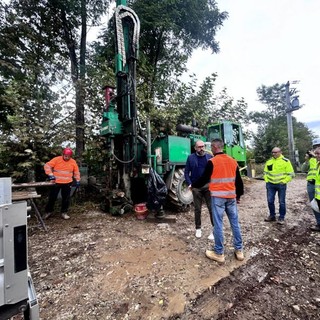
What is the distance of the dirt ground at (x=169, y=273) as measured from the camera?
6.26 feet

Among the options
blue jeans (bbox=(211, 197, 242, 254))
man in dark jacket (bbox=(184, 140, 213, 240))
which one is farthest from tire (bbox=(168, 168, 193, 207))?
blue jeans (bbox=(211, 197, 242, 254))

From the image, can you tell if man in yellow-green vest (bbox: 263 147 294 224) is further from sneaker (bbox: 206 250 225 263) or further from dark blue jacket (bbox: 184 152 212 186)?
sneaker (bbox: 206 250 225 263)

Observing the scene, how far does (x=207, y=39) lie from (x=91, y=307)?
1324 cm

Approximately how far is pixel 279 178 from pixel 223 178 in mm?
2168

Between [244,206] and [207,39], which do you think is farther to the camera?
[207,39]

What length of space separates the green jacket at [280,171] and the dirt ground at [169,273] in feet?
3.07

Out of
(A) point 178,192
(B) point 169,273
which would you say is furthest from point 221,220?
(A) point 178,192

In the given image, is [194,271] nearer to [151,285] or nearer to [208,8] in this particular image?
[151,285]

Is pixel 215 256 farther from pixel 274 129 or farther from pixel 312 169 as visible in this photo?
pixel 274 129

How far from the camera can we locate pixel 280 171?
421cm

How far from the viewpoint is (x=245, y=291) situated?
2.14m

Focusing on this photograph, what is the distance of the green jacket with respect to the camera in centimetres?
418

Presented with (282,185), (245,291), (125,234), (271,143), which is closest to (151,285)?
(245,291)

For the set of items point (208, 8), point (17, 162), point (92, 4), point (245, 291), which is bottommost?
point (245, 291)
